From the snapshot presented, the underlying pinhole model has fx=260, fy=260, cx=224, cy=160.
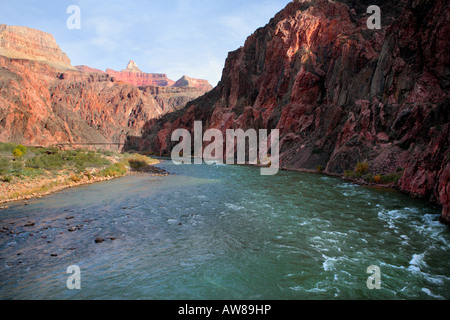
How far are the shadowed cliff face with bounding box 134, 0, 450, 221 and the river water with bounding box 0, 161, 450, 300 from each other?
→ 4265mm

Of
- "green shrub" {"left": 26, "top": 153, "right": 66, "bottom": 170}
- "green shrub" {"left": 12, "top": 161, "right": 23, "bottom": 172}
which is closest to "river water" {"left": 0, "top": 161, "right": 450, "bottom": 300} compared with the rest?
"green shrub" {"left": 12, "top": 161, "right": 23, "bottom": 172}

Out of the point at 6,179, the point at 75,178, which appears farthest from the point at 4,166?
the point at 75,178

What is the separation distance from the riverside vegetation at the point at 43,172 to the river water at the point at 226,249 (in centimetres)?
302

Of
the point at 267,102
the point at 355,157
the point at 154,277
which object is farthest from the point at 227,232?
the point at 267,102

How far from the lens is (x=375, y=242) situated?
1080 cm

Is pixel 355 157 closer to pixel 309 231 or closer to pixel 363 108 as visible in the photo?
pixel 363 108

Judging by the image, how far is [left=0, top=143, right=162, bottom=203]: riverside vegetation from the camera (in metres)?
20.2

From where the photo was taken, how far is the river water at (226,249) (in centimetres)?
754

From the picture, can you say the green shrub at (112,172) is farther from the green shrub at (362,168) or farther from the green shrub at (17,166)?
the green shrub at (362,168)

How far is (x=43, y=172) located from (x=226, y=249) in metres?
23.7

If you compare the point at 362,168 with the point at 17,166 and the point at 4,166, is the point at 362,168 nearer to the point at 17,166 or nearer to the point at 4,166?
the point at 4,166

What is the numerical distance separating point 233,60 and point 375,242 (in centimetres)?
Result: 9717

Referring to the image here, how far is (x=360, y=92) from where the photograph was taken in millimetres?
37562

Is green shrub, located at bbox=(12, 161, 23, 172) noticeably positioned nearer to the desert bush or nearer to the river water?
the desert bush
